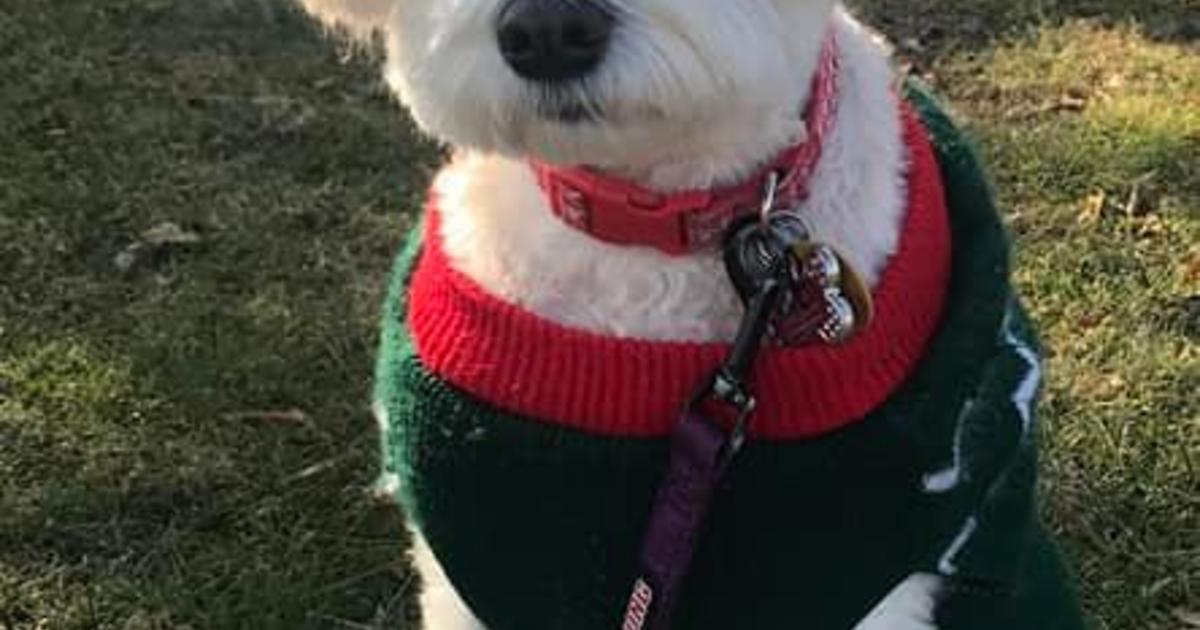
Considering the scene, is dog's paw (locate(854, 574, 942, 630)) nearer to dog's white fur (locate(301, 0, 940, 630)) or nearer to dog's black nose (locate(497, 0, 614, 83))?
dog's white fur (locate(301, 0, 940, 630))

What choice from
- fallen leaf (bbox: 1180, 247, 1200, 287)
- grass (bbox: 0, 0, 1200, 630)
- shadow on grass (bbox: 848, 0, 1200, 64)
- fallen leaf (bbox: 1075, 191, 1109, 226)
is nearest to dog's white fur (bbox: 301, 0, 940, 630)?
grass (bbox: 0, 0, 1200, 630)

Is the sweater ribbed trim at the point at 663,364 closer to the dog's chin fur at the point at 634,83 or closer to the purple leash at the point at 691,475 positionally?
the purple leash at the point at 691,475

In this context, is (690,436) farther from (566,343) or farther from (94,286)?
(94,286)

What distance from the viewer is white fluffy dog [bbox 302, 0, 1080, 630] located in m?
1.76

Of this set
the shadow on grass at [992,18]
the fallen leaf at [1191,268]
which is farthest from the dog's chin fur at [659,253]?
the shadow on grass at [992,18]

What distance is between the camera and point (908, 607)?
7.21 feet

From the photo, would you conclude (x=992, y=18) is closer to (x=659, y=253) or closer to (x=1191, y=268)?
(x=1191, y=268)

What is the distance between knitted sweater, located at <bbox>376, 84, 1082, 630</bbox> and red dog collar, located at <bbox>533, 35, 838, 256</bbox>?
119 millimetres

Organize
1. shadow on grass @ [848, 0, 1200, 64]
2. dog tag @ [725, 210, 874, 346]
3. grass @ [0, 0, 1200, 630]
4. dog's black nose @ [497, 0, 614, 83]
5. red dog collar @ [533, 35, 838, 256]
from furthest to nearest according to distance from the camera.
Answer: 1. shadow on grass @ [848, 0, 1200, 64]
2. grass @ [0, 0, 1200, 630]
3. red dog collar @ [533, 35, 838, 256]
4. dog tag @ [725, 210, 874, 346]
5. dog's black nose @ [497, 0, 614, 83]

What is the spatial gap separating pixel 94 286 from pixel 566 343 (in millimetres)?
1958

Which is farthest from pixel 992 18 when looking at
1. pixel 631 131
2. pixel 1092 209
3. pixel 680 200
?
pixel 631 131

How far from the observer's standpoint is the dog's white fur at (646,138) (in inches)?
69.9

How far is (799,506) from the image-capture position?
2.05 meters

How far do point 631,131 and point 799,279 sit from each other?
0.24 meters
